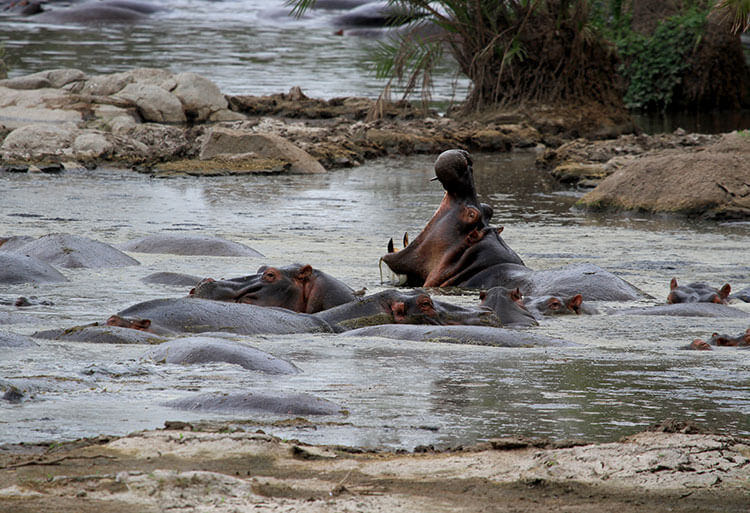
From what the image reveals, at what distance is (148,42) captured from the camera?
35.9 meters

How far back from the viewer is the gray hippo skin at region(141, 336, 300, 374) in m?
4.57

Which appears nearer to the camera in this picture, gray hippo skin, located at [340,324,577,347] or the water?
gray hippo skin, located at [340,324,577,347]

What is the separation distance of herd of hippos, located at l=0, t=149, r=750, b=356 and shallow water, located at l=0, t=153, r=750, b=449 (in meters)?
0.15

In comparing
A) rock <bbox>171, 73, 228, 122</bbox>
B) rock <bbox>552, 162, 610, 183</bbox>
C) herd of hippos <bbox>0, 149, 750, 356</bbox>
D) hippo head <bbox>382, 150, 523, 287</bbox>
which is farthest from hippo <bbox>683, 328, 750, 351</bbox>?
rock <bbox>171, 73, 228, 122</bbox>

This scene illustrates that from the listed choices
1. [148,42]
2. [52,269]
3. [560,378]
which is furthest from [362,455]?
[148,42]

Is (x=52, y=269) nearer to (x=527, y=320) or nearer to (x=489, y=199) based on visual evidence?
(x=527, y=320)

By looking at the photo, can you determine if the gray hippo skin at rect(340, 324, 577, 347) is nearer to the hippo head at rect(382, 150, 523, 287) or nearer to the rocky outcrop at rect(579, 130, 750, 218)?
the hippo head at rect(382, 150, 523, 287)

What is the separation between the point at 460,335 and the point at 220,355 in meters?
1.21

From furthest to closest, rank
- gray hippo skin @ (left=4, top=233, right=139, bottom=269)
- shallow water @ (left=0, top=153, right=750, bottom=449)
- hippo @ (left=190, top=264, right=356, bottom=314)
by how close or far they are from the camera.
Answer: gray hippo skin @ (left=4, top=233, right=139, bottom=269)
hippo @ (left=190, top=264, right=356, bottom=314)
shallow water @ (left=0, top=153, right=750, bottom=449)

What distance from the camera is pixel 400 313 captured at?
225 inches

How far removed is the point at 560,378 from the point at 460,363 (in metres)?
0.43

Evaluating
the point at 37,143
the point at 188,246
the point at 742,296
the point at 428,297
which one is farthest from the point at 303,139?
the point at 428,297

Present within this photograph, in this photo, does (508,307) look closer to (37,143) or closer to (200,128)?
(37,143)

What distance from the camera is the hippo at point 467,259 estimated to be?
705 cm
